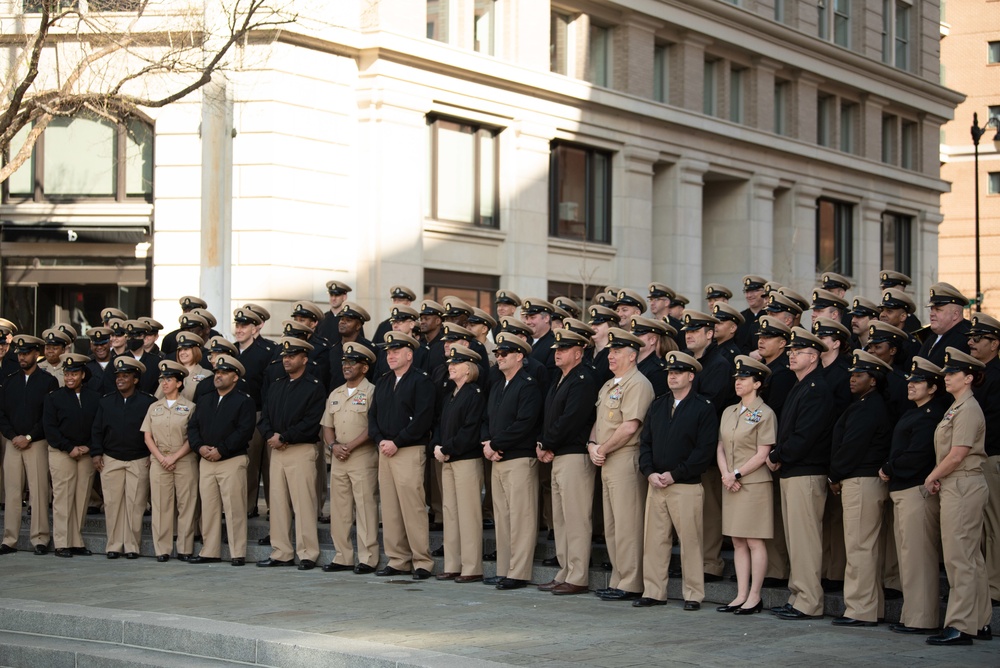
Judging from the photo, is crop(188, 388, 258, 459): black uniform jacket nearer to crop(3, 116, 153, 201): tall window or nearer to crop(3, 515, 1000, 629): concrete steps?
crop(3, 515, 1000, 629): concrete steps

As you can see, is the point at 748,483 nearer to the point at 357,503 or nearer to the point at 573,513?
the point at 573,513

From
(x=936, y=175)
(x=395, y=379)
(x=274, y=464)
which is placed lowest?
(x=274, y=464)

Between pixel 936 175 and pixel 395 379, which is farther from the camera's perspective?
pixel 936 175

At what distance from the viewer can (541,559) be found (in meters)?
13.8

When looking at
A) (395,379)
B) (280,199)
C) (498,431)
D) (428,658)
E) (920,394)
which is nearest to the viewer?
(428,658)

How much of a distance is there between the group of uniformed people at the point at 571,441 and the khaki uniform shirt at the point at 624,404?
0.07ft

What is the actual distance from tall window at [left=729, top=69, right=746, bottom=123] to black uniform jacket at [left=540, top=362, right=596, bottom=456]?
25243 mm

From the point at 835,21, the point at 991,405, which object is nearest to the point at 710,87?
the point at 835,21

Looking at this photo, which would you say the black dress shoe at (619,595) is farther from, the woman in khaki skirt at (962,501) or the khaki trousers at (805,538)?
the woman in khaki skirt at (962,501)

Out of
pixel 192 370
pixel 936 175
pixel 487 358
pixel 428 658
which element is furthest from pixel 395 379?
pixel 936 175

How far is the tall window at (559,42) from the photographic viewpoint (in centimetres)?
3172

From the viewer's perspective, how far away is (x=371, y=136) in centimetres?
2681

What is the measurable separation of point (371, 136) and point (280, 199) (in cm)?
243

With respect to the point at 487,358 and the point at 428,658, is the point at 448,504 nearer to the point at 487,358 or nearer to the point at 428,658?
the point at 487,358
